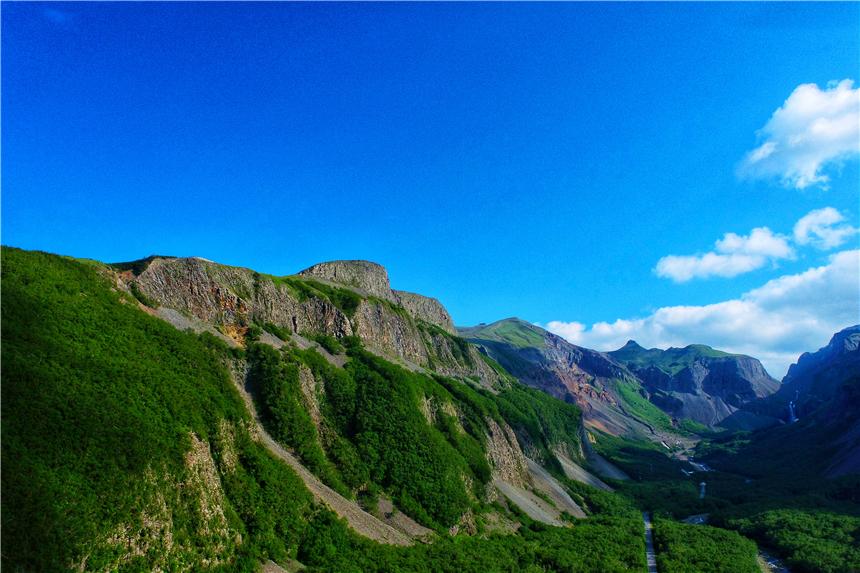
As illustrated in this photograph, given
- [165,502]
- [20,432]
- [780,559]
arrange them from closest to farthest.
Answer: [20,432] < [165,502] < [780,559]

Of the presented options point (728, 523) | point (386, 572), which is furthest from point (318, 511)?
point (728, 523)

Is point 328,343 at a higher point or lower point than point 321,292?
lower

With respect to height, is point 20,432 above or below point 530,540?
above

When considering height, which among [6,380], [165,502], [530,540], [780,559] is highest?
[6,380]

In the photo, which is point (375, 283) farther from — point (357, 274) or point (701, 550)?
point (701, 550)

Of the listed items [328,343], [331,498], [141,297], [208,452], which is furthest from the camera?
[328,343]

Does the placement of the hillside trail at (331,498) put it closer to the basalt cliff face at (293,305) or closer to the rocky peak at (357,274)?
the basalt cliff face at (293,305)

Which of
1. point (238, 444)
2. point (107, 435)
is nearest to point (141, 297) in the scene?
point (238, 444)

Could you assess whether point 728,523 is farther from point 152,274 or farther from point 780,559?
point 152,274
